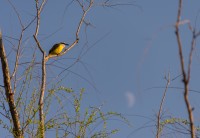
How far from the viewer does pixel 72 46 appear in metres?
3.68

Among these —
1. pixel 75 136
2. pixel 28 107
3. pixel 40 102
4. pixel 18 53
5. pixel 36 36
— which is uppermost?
pixel 36 36

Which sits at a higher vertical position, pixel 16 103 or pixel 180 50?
pixel 16 103

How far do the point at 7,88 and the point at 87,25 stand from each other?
1.11 metres

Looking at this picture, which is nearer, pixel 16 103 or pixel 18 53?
pixel 16 103

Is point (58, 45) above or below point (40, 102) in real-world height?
above

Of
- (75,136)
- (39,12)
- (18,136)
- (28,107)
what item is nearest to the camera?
(75,136)

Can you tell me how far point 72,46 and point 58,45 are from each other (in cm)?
319

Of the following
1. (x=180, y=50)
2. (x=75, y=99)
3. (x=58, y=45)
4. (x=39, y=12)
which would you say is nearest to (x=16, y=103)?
(x=75, y=99)

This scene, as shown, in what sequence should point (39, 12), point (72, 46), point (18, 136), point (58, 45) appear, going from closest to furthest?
point (18, 136) → point (39, 12) → point (72, 46) → point (58, 45)

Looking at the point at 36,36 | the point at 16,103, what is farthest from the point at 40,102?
the point at 36,36

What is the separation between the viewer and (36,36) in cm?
329

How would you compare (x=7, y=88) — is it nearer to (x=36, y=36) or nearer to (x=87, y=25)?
(x=36, y=36)

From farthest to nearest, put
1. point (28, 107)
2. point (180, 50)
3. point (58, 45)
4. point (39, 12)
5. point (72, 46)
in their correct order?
point (58, 45)
point (72, 46)
point (39, 12)
point (28, 107)
point (180, 50)

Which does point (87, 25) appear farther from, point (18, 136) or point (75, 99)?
point (18, 136)
